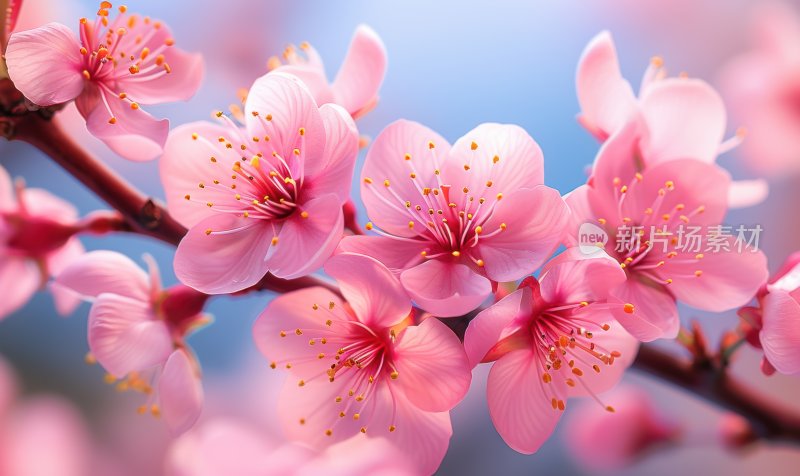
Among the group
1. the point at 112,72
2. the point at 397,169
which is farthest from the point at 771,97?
the point at 112,72

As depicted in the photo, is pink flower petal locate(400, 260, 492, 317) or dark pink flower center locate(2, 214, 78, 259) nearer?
pink flower petal locate(400, 260, 492, 317)

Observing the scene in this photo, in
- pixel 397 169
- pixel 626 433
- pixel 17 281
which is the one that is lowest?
pixel 626 433

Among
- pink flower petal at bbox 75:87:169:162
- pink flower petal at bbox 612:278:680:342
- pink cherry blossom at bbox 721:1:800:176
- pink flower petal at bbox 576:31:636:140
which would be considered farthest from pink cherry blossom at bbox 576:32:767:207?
pink cherry blossom at bbox 721:1:800:176

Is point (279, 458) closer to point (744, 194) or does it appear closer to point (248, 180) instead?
point (248, 180)

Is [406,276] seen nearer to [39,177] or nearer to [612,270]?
[612,270]

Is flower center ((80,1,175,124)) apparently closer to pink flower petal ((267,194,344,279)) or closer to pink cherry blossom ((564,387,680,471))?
pink flower petal ((267,194,344,279))

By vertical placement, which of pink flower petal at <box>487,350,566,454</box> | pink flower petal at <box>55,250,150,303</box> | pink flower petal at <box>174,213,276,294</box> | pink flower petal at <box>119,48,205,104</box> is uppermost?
pink flower petal at <box>119,48,205,104</box>
